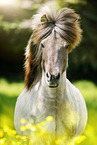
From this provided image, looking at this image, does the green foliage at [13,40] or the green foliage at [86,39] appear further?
the green foliage at [13,40]

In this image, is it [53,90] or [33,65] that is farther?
[33,65]

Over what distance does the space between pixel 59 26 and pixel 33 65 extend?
49 centimetres

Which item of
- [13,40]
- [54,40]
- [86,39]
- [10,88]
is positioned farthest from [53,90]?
[13,40]

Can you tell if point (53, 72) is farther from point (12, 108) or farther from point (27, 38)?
point (27, 38)

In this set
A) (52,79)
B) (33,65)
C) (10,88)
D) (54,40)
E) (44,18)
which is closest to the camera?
(52,79)

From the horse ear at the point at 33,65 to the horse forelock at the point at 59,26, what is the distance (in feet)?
0.33

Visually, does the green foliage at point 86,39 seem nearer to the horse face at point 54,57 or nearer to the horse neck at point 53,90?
the horse neck at point 53,90

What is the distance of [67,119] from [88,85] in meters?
4.45

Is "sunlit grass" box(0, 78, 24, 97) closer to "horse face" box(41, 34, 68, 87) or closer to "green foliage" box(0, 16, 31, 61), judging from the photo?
"green foliage" box(0, 16, 31, 61)

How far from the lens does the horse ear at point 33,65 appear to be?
214cm

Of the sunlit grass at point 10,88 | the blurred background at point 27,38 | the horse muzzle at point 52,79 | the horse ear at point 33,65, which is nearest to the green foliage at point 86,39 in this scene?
the blurred background at point 27,38

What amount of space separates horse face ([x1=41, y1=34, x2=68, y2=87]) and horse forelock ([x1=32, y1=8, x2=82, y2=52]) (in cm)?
8

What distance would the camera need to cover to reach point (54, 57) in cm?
184

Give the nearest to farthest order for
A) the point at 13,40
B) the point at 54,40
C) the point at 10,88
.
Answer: the point at 54,40 < the point at 10,88 < the point at 13,40
